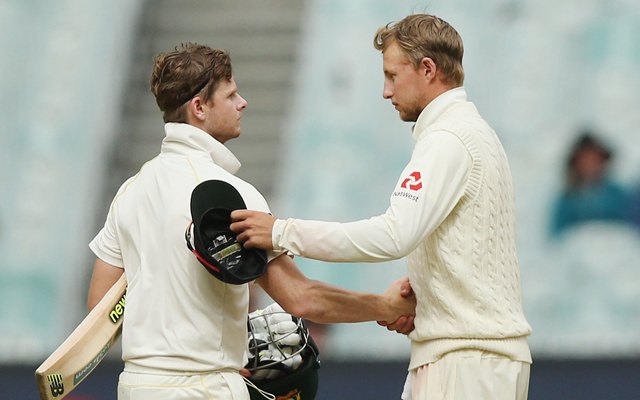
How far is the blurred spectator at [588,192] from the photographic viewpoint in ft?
22.9

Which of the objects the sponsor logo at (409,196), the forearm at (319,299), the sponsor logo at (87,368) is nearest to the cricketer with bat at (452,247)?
the sponsor logo at (409,196)

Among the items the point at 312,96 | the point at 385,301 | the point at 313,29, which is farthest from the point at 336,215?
the point at 385,301

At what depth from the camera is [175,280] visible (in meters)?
3.27

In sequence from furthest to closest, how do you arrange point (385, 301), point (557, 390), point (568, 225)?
point (568, 225) → point (557, 390) → point (385, 301)

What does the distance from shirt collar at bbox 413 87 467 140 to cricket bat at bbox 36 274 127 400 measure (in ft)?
2.83

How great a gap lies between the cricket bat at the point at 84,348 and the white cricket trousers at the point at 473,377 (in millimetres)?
815

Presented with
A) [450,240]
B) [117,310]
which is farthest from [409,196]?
[117,310]

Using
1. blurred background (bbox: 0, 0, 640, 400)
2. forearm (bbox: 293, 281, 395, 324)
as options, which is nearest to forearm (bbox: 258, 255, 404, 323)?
forearm (bbox: 293, 281, 395, 324)

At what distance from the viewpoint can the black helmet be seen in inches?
141

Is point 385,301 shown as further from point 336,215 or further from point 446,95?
point 336,215

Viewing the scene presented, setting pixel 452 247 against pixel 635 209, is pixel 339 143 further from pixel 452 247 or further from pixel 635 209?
pixel 452 247

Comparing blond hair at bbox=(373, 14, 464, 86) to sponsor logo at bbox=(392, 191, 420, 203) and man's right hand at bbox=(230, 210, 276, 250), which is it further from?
man's right hand at bbox=(230, 210, 276, 250)

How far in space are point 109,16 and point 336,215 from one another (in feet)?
7.13

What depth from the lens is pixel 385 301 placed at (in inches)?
138
